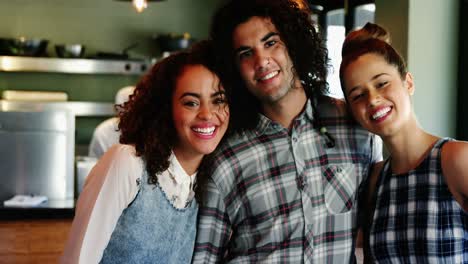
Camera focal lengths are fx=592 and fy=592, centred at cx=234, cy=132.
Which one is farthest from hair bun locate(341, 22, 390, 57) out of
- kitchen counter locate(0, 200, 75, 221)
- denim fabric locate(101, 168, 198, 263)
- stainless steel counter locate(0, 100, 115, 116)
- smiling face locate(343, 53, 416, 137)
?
stainless steel counter locate(0, 100, 115, 116)

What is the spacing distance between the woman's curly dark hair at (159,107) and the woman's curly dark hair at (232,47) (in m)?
0.06

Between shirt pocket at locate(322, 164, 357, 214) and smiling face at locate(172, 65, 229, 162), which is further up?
smiling face at locate(172, 65, 229, 162)

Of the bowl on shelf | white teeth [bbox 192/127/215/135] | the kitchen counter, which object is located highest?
the bowl on shelf

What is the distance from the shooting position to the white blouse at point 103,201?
1.72 meters

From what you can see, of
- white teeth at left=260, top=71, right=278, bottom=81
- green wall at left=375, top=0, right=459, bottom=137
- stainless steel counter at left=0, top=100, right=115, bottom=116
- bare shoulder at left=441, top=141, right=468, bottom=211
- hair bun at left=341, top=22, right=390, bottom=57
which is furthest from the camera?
stainless steel counter at left=0, top=100, right=115, bottom=116

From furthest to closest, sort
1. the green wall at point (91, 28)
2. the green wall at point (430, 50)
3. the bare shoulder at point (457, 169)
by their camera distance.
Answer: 1. the green wall at point (91, 28)
2. the green wall at point (430, 50)
3. the bare shoulder at point (457, 169)

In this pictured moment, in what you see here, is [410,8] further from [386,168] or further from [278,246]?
[278,246]

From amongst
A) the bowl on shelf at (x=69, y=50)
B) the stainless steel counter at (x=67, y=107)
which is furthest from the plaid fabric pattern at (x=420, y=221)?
the bowl on shelf at (x=69, y=50)

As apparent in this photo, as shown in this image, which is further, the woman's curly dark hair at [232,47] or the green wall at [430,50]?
the green wall at [430,50]

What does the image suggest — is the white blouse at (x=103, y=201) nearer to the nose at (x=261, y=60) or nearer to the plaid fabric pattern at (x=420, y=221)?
the nose at (x=261, y=60)

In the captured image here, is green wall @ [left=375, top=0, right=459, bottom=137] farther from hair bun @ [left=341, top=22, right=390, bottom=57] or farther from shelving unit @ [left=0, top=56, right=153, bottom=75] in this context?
shelving unit @ [left=0, top=56, right=153, bottom=75]

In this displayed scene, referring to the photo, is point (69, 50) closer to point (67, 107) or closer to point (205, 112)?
point (67, 107)

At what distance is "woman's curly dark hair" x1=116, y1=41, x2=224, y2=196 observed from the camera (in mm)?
1876

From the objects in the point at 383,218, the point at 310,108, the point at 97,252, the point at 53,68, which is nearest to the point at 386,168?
the point at 383,218
